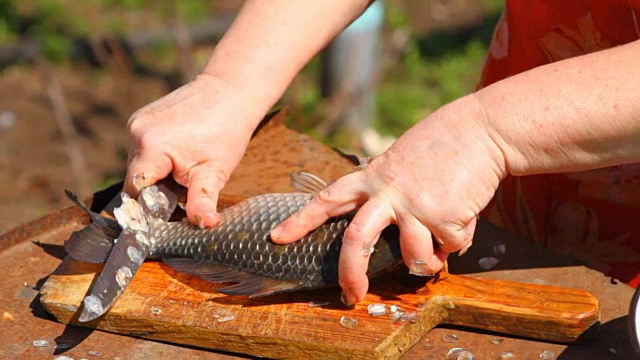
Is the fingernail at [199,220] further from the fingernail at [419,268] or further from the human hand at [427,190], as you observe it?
the fingernail at [419,268]

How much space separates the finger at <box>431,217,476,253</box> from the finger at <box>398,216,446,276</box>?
2 centimetres

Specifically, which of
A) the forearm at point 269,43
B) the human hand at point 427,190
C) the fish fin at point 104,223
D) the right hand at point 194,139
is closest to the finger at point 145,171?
the right hand at point 194,139

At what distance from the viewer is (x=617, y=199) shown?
2.21 m

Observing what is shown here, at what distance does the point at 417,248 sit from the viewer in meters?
1.87

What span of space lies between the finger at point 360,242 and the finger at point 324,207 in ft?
0.16

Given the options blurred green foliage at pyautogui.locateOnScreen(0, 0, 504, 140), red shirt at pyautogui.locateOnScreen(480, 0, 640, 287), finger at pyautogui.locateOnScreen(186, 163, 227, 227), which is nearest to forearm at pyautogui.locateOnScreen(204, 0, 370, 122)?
finger at pyautogui.locateOnScreen(186, 163, 227, 227)

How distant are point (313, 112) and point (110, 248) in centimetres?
284

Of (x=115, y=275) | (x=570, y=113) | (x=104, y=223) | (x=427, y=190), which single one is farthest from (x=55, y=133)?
(x=570, y=113)

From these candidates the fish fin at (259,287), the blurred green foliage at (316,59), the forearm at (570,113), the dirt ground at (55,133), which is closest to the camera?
the forearm at (570,113)

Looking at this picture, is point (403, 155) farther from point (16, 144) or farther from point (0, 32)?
point (0, 32)

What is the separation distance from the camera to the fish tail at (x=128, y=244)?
6.36 feet

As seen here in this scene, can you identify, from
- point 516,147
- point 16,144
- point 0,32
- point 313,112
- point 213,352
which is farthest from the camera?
point 0,32

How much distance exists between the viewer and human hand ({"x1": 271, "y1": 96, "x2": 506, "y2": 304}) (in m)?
1.82

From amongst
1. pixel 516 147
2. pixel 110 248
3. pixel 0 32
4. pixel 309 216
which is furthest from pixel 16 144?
pixel 516 147
